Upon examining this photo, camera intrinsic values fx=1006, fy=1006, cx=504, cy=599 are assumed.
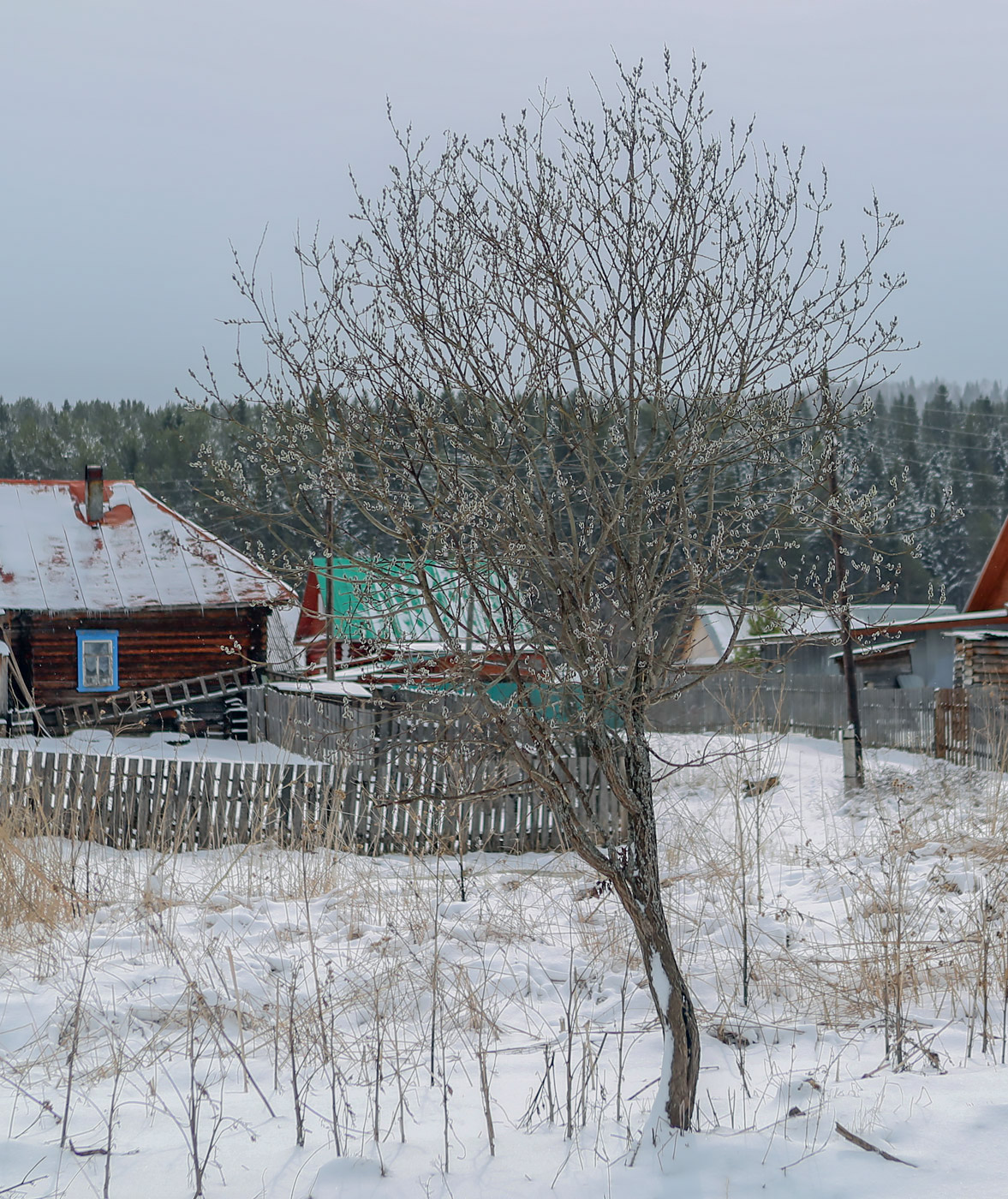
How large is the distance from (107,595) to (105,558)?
128 centimetres

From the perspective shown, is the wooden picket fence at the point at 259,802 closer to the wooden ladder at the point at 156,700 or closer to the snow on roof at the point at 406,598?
the snow on roof at the point at 406,598

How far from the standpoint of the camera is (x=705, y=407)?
3584mm

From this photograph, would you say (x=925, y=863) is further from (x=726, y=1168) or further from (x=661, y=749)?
(x=661, y=749)

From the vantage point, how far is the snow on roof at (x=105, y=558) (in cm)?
2198

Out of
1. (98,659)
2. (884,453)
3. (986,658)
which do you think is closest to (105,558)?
(98,659)

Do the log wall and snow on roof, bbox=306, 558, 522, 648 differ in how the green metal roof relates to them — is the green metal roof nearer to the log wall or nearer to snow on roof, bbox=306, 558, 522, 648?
snow on roof, bbox=306, 558, 522, 648

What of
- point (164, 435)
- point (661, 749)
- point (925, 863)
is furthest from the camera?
point (164, 435)

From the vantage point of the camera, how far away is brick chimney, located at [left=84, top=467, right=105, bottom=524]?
23594 mm

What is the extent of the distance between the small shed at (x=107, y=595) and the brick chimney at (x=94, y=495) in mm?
21

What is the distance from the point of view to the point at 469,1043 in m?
4.51

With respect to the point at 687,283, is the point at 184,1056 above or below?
below

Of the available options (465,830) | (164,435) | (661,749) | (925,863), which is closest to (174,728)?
(661,749)

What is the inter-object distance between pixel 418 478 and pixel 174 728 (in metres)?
20.4

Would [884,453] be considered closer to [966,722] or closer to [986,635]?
[986,635]
